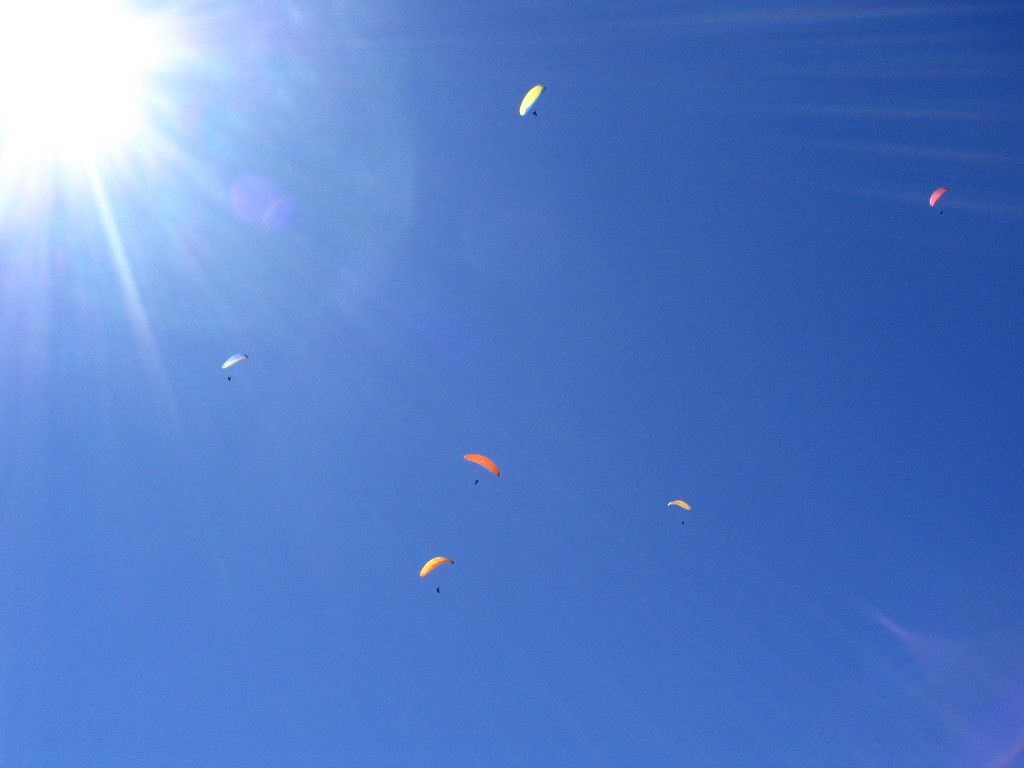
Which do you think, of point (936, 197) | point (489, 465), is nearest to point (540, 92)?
point (489, 465)

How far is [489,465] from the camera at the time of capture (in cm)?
5309

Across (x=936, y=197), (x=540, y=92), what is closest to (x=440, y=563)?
(x=540, y=92)

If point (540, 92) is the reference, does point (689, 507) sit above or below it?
below

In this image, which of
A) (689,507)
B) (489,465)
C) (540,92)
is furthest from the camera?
(689,507)

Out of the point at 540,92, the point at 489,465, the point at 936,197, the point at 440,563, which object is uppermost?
the point at 936,197

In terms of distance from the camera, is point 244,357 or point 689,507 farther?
point 689,507

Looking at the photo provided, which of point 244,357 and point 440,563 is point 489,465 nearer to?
point 440,563

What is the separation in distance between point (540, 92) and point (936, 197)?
993 inches

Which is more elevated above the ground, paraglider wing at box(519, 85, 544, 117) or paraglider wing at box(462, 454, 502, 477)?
paraglider wing at box(519, 85, 544, 117)

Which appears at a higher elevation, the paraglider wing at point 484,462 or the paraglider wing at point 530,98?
the paraglider wing at point 530,98

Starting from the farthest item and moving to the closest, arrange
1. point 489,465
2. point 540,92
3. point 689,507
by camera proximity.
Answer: point 689,507
point 489,465
point 540,92

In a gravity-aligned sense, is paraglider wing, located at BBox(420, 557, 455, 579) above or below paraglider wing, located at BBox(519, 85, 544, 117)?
below

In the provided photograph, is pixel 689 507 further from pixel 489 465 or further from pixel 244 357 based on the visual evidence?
pixel 244 357

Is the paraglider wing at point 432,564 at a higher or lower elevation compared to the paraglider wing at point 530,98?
lower
